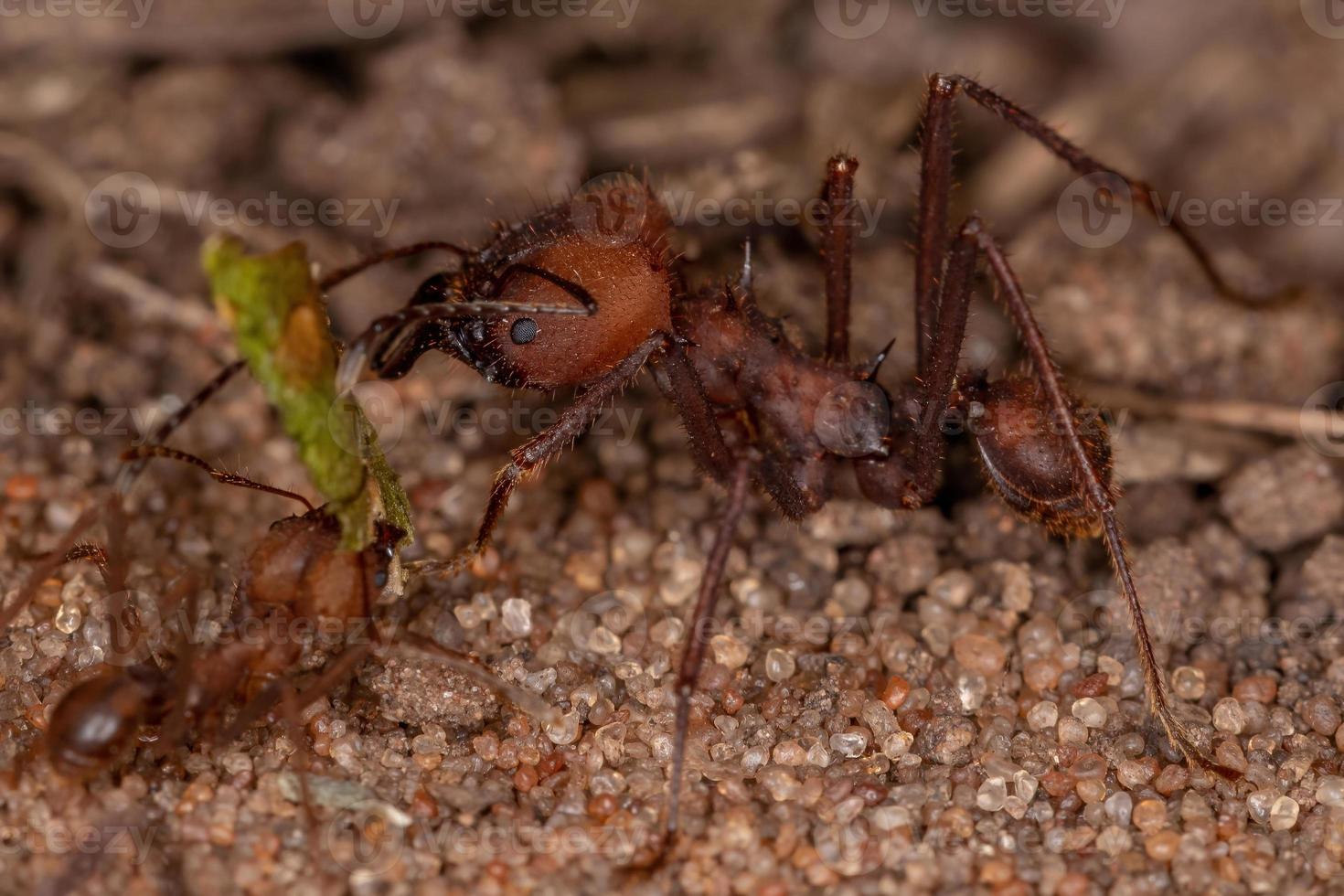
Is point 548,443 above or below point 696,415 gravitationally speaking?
below

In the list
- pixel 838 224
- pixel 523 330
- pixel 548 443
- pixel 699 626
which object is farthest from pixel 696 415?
pixel 838 224

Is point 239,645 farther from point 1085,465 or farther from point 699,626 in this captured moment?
point 1085,465

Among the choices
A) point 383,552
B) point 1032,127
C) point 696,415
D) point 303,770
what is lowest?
point 303,770

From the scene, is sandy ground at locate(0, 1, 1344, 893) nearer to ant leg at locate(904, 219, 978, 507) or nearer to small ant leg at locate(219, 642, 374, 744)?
small ant leg at locate(219, 642, 374, 744)

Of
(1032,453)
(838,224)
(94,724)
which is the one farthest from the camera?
(838,224)

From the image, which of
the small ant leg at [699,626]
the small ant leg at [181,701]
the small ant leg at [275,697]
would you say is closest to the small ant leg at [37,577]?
the small ant leg at [181,701]

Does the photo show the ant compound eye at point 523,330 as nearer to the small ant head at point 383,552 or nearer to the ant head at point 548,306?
the ant head at point 548,306

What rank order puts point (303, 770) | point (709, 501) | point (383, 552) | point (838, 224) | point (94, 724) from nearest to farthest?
point (94, 724) < point (303, 770) < point (383, 552) < point (838, 224) < point (709, 501)
